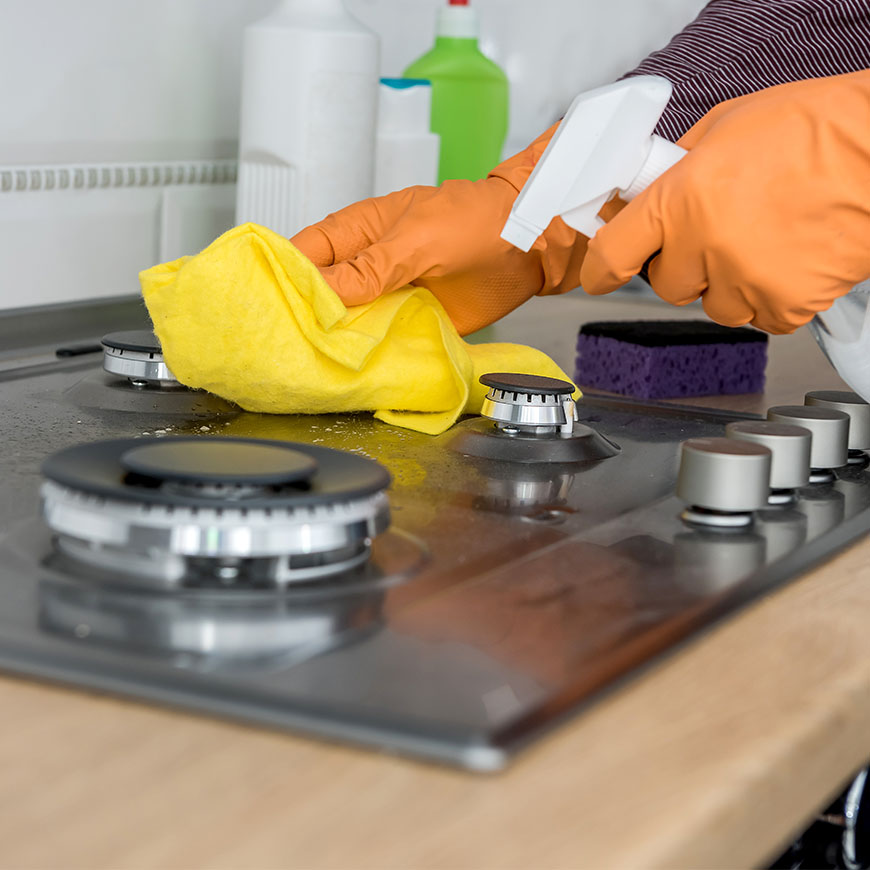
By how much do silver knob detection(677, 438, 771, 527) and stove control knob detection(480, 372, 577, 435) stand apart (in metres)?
0.18

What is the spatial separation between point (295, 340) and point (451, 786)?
19.2 inches

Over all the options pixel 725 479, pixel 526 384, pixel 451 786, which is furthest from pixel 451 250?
pixel 451 786

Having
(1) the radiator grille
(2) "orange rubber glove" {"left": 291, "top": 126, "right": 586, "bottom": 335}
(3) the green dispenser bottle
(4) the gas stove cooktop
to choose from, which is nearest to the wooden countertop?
(4) the gas stove cooktop

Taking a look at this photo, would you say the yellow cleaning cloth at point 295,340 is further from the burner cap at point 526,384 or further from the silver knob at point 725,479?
the silver knob at point 725,479

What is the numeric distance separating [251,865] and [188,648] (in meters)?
0.13

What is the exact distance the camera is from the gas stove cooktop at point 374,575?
41 centimetres

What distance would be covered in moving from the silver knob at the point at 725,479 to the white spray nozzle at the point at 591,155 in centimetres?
17

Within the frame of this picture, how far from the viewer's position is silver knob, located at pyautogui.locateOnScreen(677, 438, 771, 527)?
2.10 ft

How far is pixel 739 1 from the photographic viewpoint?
127 centimetres

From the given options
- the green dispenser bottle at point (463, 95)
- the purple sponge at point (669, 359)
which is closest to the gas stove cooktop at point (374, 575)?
the purple sponge at point (669, 359)

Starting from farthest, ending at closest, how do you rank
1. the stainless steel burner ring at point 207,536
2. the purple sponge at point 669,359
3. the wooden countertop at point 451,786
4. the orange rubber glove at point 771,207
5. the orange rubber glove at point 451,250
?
the purple sponge at point 669,359 → the orange rubber glove at point 451,250 → the orange rubber glove at point 771,207 → the stainless steel burner ring at point 207,536 → the wooden countertop at point 451,786

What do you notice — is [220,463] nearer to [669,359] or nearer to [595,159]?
[595,159]

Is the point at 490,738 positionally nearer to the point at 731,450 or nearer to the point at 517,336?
the point at 731,450

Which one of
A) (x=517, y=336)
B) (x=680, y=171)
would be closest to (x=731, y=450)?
(x=680, y=171)
